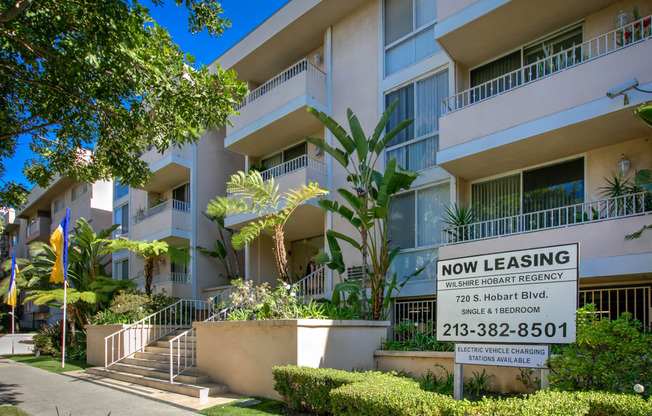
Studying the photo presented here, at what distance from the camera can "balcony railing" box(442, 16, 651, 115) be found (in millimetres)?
9789

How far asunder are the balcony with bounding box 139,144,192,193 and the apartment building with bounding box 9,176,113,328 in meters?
5.69

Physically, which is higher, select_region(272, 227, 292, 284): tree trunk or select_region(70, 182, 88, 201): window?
select_region(70, 182, 88, 201): window

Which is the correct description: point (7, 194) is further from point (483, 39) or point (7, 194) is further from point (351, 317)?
point (483, 39)

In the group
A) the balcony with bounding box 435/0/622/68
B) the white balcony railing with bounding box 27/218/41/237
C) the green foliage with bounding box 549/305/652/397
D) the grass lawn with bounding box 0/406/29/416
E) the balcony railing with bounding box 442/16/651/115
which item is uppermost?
the balcony with bounding box 435/0/622/68

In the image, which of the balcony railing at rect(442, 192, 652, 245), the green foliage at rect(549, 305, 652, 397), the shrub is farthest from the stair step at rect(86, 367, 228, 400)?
the green foliage at rect(549, 305, 652, 397)

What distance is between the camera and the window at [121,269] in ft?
85.7

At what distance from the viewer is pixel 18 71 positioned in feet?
31.2

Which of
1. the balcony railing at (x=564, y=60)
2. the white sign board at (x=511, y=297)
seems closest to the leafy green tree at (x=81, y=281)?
the balcony railing at (x=564, y=60)

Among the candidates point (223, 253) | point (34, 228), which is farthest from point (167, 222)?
point (34, 228)

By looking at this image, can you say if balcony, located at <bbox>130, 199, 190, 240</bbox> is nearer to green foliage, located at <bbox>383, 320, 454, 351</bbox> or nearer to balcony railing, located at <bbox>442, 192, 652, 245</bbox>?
balcony railing, located at <bbox>442, 192, 652, 245</bbox>

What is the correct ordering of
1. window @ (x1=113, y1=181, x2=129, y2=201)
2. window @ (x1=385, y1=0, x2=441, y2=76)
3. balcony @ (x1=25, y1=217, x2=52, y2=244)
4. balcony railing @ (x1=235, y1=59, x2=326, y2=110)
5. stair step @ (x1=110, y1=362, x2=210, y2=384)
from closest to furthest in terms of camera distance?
stair step @ (x1=110, y1=362, x2=210, y2=384) → window @ (x1=385, y1=0, x2=441, y2=76) → balcony railing @ (x1=235, y1=59, x2=326, y2=110) → window @ (x1=113, y1=181, x2=129, y2=201) → balcony @ (x1=25, y1=217, x2=52, y2=244)

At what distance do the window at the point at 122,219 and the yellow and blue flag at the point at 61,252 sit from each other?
1002cm

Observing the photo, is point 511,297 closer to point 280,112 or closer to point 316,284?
point 316,284

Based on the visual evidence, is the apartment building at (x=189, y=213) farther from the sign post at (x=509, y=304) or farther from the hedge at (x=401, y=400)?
the sign post at (x=509, y=304)
